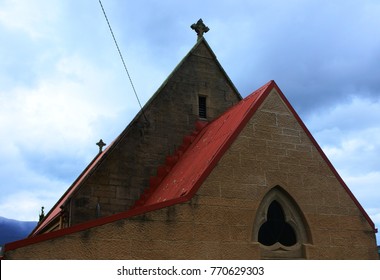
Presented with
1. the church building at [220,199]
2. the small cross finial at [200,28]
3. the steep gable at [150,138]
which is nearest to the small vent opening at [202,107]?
the steep gable at [150,138]

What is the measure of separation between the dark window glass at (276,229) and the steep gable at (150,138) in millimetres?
4900

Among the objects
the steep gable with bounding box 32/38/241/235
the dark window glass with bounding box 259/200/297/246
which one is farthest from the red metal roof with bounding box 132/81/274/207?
the dark window glass with bounding box 259/200/297/246

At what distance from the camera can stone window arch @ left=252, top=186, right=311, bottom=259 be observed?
31.3ft

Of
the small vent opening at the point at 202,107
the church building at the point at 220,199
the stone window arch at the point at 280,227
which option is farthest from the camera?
the small vent opening at the point at 202,107

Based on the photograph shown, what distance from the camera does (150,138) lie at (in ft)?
47.0

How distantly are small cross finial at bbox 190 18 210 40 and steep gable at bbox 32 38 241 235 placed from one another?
2.12 ft

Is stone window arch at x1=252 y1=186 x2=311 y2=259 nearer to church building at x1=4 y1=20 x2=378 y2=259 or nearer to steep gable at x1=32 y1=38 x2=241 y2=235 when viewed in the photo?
church building at x1=4 y1=20 x2=378 y2=259

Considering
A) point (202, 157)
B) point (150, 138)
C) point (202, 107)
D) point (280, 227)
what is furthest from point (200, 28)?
point (280, 227)

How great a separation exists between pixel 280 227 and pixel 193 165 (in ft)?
9.11

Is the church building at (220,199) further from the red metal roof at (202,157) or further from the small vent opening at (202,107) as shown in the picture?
the small vent opening at (202,107)

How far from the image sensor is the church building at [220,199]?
7906 mm

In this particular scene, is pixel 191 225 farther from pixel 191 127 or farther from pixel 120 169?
pixel 191 127

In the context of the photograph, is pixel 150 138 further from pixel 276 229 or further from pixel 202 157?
pixel 276 229
